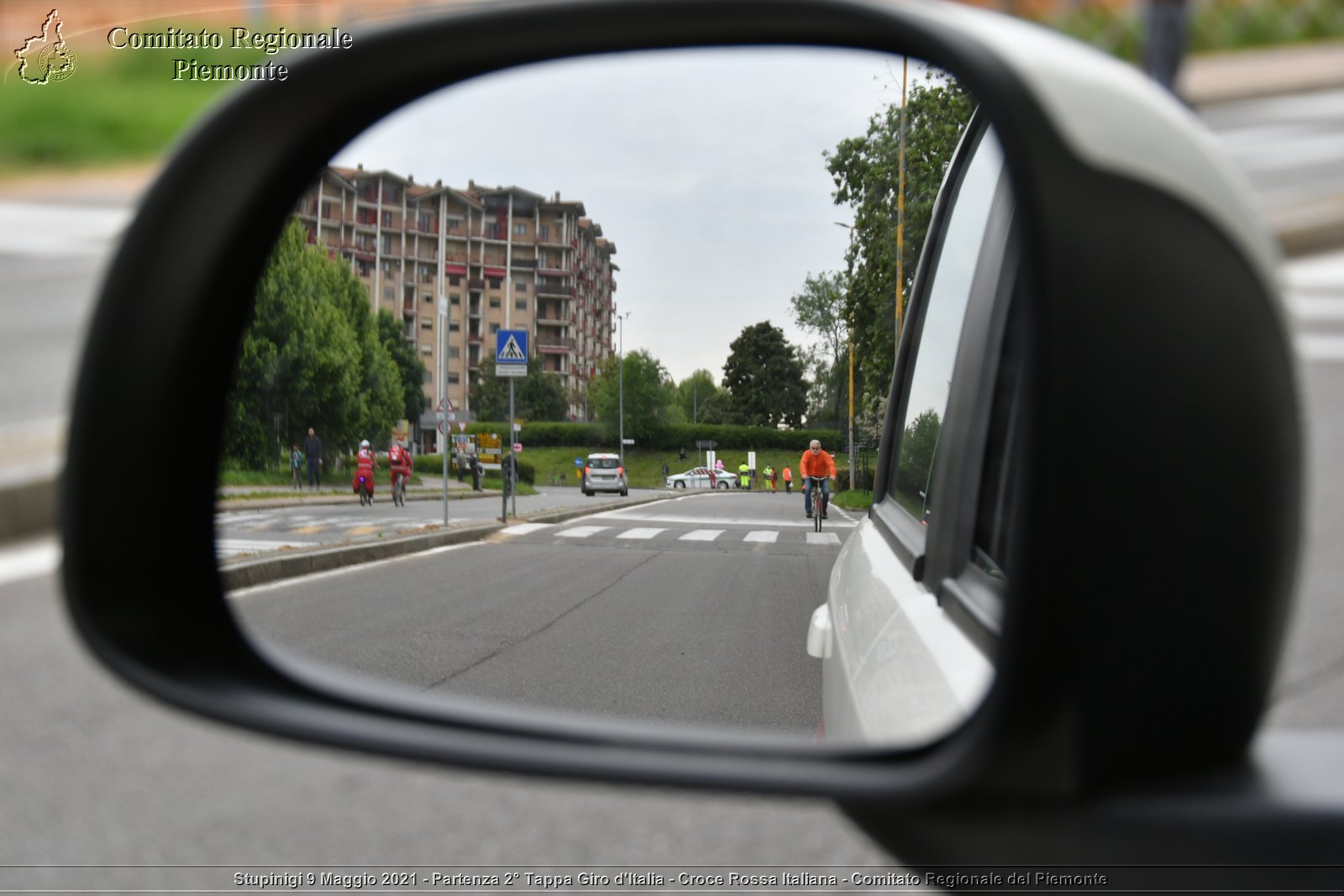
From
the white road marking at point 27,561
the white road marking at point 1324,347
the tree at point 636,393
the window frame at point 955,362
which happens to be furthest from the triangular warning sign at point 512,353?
the white road marking at point 1324,347

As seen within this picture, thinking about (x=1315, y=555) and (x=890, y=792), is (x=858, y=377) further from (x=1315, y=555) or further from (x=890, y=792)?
(x=1315, y=555)

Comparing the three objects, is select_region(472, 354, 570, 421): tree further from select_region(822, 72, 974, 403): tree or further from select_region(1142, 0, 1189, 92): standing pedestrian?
select_region(1142, 0, 1189, 92): standing pedestrian

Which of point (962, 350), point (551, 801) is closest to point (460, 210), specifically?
point (962, 350)

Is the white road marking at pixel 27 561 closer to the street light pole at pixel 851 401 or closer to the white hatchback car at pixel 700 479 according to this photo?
the white hatchback car at pixel 700 479

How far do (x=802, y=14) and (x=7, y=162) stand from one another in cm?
2916

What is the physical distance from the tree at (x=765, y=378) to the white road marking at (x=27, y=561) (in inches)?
252

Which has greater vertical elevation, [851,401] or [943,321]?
[943,321]

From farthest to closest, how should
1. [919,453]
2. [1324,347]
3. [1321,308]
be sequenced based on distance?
[1321,308], [1324,347], [919,453]

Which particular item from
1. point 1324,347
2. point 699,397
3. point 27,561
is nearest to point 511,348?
point 699,397

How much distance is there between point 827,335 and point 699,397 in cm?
17

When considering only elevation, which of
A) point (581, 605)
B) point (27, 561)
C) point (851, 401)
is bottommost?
point (27, 561)

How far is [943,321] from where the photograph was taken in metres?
1.68

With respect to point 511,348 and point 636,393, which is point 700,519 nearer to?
point 636,393

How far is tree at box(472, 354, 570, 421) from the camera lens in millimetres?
1505
